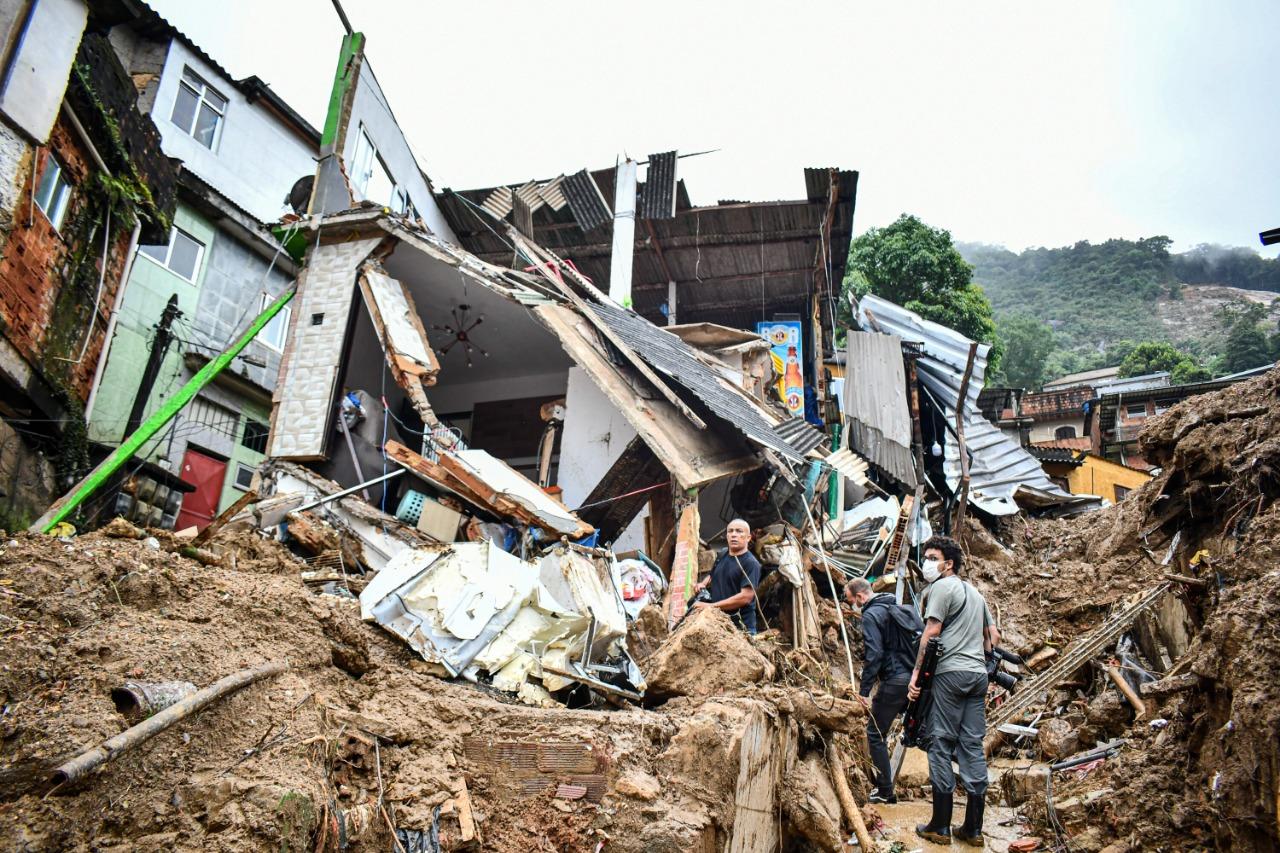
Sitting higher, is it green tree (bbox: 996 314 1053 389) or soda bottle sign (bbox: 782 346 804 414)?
green tree (bbox: 996 314 1053 389)

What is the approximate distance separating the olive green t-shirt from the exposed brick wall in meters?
9.87

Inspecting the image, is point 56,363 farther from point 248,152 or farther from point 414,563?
point 248,152

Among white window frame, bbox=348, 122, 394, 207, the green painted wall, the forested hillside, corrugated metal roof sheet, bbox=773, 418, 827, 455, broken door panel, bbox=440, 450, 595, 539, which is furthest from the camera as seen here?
the forested hillside

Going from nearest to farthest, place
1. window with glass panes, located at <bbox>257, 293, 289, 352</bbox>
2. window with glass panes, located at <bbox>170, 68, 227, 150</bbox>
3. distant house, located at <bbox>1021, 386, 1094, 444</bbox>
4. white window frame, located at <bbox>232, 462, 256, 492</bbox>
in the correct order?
white window frame, located at <bbox>232, 462, 256, 492</bbox>, window with glass panes, located at <bbox>170, 68, 227, 150</bbox>, window with glass panes, located at <bbox>257, 293, 289, 352</bbox>, distant house, located at <bbox>1021, 386, 1094, 444</bbox>

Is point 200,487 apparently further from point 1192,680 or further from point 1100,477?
point 1100,477

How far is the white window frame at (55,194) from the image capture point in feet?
30.1

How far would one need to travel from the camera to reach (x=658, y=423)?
8609 mm

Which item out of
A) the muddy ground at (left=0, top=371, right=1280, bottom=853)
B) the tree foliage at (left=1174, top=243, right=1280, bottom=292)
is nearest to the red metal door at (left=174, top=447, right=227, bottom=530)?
the muddy ground at (left=0, top=371, right=1280, bottom=853)

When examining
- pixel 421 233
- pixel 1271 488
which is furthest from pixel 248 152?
pixel 1271 488

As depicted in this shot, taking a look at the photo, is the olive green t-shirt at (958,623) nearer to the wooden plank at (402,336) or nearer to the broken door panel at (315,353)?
the wooden plank at (402,336)

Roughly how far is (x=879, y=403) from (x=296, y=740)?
49.0ft

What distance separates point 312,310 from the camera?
9.53m

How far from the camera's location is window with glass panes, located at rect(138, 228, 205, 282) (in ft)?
49.3

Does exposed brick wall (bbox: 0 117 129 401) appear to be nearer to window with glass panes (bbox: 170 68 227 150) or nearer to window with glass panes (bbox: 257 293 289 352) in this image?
window with glass panes (bbox: 257 293 289 352)
